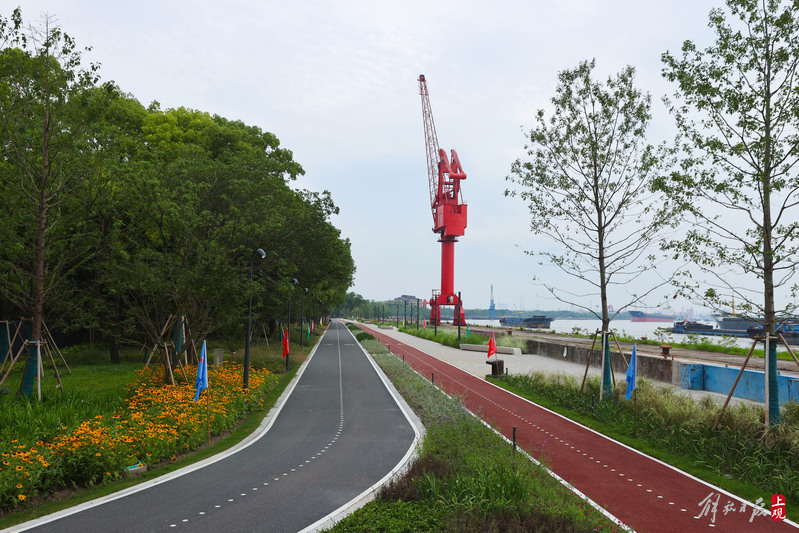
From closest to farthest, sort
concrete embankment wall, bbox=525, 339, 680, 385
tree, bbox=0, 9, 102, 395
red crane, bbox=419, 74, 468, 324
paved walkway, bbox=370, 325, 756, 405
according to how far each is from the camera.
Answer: tree, bbox=0, 9, 102, 395 → concrete embankment wall, bbox=525, 339, 680, 385 → paved walkway, bbox=370, 325, 756, 405 → red crane, bbox=419, 74, 468, 324

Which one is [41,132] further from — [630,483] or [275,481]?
[630,483]

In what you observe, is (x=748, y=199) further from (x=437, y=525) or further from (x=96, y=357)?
(x=96, y=357)

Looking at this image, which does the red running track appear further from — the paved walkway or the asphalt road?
the paved walkway

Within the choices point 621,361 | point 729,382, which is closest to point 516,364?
point 621,361

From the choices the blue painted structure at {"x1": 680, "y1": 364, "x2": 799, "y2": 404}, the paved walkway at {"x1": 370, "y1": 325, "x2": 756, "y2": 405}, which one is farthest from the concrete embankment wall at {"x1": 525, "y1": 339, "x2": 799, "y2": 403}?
the paved walkway at {"x1": 370, "y1": 325, "x2": 756, "y2": 405}

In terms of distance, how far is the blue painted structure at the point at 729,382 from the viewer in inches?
658

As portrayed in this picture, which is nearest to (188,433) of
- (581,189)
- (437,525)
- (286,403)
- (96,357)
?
(286,403)

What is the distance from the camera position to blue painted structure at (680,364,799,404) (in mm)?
16719

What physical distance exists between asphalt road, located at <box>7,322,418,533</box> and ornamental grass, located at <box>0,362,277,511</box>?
1.00 metres

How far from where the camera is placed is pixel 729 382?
1986 cm

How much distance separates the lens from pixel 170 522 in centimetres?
777

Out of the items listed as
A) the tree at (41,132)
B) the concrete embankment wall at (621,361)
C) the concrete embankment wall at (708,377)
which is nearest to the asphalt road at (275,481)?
the tree at (41,132)

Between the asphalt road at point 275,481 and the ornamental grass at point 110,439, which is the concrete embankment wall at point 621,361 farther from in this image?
the ornamental grass at point 110,439

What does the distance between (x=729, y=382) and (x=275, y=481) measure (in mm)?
18940
